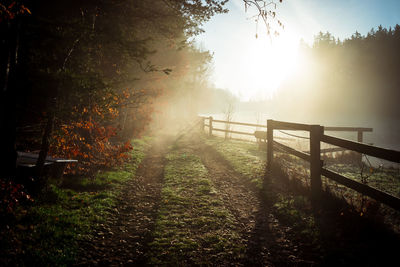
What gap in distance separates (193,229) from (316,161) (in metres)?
3.49

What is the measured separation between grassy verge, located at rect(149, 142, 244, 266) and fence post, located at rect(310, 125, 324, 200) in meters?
2.30

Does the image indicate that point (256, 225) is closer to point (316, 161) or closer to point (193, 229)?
point (193, 229)

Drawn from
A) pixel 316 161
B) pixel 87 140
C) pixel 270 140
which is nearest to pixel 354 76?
pixel 270 140

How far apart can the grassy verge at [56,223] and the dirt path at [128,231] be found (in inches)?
9.2

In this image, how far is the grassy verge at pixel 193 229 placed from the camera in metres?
3.48

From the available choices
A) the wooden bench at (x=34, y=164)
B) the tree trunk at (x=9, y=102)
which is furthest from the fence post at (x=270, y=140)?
the tree trunk at (x=9, y=102)

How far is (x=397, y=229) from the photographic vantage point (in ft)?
11.5

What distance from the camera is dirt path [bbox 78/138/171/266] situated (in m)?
3.40

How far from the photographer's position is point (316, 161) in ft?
17.2

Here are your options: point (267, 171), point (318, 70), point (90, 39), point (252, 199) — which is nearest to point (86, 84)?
point (90, 39)

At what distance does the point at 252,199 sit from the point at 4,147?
607cm

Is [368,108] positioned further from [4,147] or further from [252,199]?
[4,147]

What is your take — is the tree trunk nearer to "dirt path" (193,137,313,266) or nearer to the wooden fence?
"dirt path" (193,137,313,266)

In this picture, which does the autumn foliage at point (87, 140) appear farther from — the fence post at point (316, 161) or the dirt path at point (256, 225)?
the fence post at point (316, 161)
